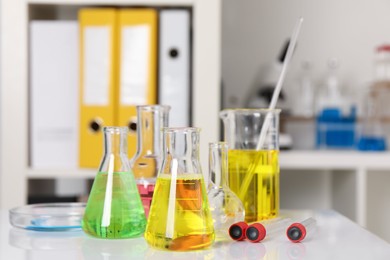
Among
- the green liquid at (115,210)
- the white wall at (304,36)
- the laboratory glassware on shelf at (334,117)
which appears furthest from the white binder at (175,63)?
the green liquid at (115,210)

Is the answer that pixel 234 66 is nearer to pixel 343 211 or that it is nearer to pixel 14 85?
pixel 343 211

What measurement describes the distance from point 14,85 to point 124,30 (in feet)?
1.07

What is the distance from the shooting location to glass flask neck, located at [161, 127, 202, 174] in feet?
2.26

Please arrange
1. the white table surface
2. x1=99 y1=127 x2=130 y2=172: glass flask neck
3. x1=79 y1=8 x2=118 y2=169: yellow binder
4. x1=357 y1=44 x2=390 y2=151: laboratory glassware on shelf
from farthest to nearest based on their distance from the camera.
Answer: x1=357 y1=44 x2=390 y2=151: laboratory glassware on shelf < x1=79 y1=8 x2=118 y2=169: yellow binder < x1=99 y1=127 x2=130 y2=172: glass flask neck < the white table surface

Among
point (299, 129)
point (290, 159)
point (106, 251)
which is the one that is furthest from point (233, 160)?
point (299, 129)

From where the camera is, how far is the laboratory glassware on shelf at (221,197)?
2.46 ft

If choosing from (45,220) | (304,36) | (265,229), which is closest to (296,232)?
(265,229)

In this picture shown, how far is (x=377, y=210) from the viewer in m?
1.76

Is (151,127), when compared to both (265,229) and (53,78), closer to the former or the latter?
(265,229)

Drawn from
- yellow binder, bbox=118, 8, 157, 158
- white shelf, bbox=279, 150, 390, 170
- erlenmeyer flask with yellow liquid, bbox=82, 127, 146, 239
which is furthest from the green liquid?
white shelf, bbox=279, 150, 390, 170

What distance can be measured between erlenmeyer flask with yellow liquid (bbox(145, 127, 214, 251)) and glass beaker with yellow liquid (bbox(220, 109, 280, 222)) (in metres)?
0.15

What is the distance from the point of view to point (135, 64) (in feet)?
5.26

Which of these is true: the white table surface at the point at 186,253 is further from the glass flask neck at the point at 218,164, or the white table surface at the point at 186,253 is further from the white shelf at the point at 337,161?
the white shelf at the point at 337,161

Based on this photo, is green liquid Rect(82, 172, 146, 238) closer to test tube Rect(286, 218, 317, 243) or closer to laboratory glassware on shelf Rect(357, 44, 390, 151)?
test tube Rect(286, 218, 317, 243)
